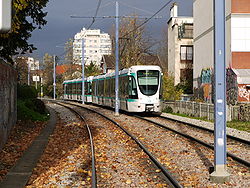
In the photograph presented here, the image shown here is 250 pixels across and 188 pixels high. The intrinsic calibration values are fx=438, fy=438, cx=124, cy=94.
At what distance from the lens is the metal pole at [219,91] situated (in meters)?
8.30

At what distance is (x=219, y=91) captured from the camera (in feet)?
27.5

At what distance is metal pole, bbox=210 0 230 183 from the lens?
8.30 meters

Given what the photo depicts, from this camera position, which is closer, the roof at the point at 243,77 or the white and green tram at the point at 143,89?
the white and green tram at the point at 143,89

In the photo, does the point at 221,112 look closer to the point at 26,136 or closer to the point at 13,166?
the point at 13,166

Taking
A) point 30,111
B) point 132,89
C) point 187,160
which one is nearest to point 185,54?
point 132,89

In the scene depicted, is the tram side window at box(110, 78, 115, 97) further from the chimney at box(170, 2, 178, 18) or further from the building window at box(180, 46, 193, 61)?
the chimney at box(170, 2, 178, 18)

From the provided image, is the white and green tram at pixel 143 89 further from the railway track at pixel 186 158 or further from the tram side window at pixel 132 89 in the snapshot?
the railway track at pixel 186 158

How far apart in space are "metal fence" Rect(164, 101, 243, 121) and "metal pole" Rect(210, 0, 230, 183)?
14445 mm

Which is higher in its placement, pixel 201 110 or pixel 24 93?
pixel 24 93

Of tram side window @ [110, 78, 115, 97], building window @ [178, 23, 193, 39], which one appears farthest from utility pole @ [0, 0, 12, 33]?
building window @ [178, 23, 193, 39]

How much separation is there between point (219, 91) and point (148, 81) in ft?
56.5

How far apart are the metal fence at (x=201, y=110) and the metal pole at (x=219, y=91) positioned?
14.4 meters

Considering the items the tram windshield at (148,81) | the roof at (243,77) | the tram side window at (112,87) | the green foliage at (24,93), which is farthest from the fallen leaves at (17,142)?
the roof at (243,77)

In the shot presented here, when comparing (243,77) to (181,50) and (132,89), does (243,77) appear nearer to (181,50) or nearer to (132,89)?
(132,89)
